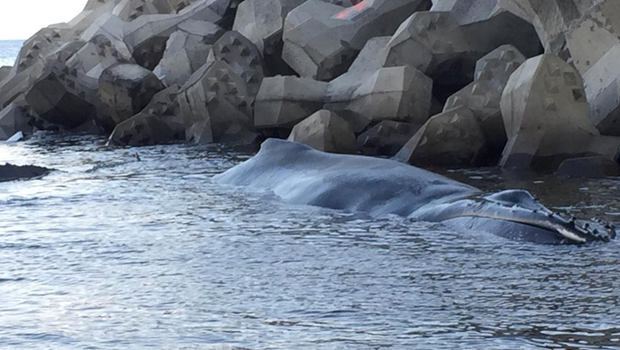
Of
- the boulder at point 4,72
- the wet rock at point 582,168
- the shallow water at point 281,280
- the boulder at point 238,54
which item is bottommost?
the wet rock at point 582,168

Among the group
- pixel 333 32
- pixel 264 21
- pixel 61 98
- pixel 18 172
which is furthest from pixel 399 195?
pixel 61 98

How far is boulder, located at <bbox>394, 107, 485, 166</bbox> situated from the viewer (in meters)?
12.7

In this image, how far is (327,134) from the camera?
13531 millimetres

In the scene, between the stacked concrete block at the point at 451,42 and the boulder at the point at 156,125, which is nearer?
the stacked concrete block at the point at 451,42

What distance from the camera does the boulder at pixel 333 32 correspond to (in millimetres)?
17734

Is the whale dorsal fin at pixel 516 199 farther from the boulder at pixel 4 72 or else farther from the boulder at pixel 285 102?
the boulder at pixel 4 72

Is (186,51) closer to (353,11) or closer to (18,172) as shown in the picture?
(353,11)

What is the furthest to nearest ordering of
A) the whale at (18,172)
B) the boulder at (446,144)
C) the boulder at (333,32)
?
the boulder at (333,32), the boulder at (446,144), the whale at (18,172)

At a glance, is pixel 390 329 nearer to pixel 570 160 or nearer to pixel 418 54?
pixel 570 160

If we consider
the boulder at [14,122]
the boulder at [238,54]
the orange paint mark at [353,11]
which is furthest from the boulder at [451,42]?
the boulder at [14,122]

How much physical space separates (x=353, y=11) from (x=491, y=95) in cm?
544

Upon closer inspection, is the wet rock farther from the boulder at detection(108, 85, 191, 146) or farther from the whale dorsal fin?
the boulder at detection(108, 85, 191, 146)

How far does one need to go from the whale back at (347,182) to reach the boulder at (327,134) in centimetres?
248

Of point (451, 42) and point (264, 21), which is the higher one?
point (264, 21)
